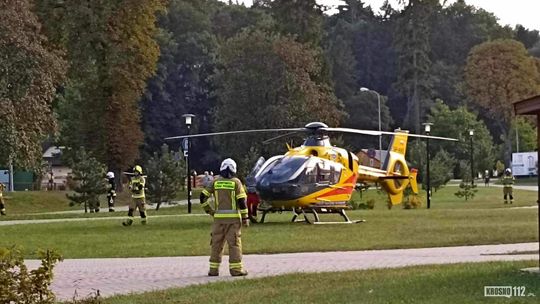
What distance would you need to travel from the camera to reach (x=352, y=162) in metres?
29.6

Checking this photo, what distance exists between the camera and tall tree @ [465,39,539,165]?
83.4m

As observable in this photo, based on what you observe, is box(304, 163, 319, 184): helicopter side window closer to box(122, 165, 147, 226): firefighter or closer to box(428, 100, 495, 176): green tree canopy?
box(122, 165, 147, 226): firefighter

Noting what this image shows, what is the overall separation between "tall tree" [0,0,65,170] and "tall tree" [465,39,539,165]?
176 feet

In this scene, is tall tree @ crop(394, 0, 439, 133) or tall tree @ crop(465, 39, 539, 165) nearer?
tall tree @ crop(465, 39, 539, 165)

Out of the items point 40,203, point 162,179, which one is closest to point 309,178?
point 162,179

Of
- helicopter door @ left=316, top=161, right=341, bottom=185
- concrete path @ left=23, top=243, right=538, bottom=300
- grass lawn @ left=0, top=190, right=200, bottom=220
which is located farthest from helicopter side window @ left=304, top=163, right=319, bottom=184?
grass lawn @ left=0, top=190, right=200, bottom=220

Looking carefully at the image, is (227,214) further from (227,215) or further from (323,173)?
(323,173)

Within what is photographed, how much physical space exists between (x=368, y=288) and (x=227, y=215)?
378 centimetres

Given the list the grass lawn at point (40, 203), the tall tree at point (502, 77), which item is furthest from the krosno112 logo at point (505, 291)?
the tall tree at point (502, 77)

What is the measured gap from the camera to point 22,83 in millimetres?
37969

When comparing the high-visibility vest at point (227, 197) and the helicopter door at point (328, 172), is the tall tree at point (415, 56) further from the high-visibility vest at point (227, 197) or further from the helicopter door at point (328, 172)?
the high-visibility vest at point (227, 197)

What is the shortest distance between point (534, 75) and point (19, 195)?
52.2 metres

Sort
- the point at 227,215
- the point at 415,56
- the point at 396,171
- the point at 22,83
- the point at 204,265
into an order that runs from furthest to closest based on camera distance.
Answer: the point at 415,56
the point at 22,83
the point at 396,171
the point at 204,265
the point at 227,215

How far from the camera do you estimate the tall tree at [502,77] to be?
83.4 m
